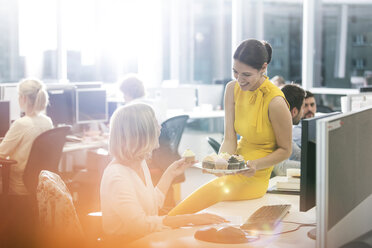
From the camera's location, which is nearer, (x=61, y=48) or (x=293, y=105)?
(x=293, y=105)

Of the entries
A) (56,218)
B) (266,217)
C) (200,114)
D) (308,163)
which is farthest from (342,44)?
(56,218)

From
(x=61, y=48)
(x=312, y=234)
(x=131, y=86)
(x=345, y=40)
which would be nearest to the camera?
(x=312, y=234)

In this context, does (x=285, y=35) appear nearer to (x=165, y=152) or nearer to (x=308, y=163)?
(x=165, y=152)

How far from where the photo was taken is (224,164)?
7.29ft

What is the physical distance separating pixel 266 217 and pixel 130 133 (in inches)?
23.4

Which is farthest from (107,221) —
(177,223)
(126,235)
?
(177,223)

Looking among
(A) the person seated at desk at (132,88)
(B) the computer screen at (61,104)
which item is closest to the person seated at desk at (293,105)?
(A) the person seated at desk at (132,88)

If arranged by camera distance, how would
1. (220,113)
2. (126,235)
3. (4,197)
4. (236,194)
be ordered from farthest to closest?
(220,113), (4,197), (236,194), (126,235)

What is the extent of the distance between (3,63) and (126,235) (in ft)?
21.3

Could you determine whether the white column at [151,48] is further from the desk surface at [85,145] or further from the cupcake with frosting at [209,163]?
the cupcake with frosting at [209,163]

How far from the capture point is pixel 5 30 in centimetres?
793

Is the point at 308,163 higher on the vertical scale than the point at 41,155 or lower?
higher

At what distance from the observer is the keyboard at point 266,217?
1963 mm

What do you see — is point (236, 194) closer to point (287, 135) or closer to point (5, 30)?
point (287, 135)
